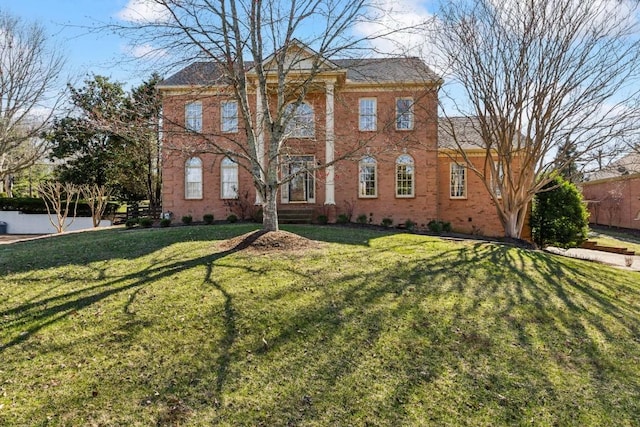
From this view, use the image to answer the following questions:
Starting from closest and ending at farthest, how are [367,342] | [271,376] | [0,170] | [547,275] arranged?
1. [271,376]
2. [367,342]
3. [547,275]
4. [0,170]

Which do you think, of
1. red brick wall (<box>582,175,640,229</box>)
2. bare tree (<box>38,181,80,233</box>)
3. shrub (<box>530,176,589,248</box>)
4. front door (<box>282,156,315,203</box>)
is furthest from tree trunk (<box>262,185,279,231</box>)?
red brick wall (<box>582,175,640,229</box>)

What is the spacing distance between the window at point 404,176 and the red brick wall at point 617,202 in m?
15.2

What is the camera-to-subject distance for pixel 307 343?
15.9ft

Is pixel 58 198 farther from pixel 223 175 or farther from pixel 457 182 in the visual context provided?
pixel 457 182

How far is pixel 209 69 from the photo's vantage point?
504 inches

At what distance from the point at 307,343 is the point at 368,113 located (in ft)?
47.9

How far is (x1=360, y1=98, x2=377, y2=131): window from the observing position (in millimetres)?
17844

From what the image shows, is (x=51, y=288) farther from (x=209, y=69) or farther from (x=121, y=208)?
(x=121, y=208)

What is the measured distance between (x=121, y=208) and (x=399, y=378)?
29560 millimetres

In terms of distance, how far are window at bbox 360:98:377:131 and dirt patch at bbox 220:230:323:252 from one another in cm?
993

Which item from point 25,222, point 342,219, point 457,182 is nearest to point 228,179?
point 342,219

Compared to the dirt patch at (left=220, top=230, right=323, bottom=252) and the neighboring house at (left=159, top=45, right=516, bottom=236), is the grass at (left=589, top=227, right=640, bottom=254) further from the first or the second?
the dirt patch at (left=220, top=230, right=323, bottom=252)

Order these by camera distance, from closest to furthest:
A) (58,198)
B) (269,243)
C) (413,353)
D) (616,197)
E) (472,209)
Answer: (413,353), (269,243), (472,209), (58,198), (616,197)

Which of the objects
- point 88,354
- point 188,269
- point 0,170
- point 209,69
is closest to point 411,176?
point 209,69
